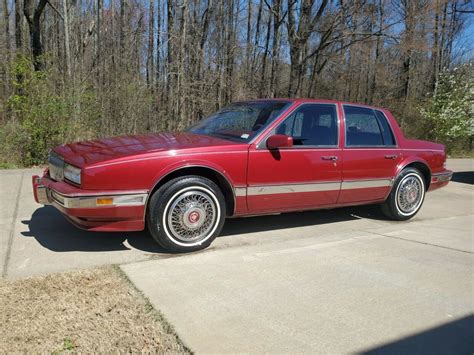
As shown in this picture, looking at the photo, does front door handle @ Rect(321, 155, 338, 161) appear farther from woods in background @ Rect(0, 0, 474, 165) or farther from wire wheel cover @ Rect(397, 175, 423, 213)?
woods in background @ Rect(0, 0, 474, 165)

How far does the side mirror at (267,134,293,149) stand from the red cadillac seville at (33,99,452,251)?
0.01 meters

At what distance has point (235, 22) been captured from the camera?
68.8 ft

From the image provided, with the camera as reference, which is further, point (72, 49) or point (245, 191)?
point (72, 49)

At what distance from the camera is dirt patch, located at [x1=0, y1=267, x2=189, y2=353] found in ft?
8.30

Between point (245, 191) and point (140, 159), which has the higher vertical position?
point (140, 159)

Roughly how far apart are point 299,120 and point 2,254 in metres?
3.46

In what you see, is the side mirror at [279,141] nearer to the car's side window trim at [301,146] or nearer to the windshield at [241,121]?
the car's side window trim at [301,146]

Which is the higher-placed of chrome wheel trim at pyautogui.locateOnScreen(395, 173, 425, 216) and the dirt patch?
chrome wheel trim at pyautogui.locateOnScreen(395, 173, 425, 216)

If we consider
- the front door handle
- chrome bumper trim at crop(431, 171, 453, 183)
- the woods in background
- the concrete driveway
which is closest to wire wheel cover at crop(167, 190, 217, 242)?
the concrete driveway

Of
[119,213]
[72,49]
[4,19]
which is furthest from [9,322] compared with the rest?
[4,19]

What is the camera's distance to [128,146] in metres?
4.19

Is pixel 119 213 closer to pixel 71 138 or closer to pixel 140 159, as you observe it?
pixel 140 159

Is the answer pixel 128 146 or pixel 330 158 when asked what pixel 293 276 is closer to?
pixel 330 158

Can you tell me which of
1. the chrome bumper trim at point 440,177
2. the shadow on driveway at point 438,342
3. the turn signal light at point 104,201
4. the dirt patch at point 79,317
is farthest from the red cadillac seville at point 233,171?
the shadow on driveway at point 438,342
